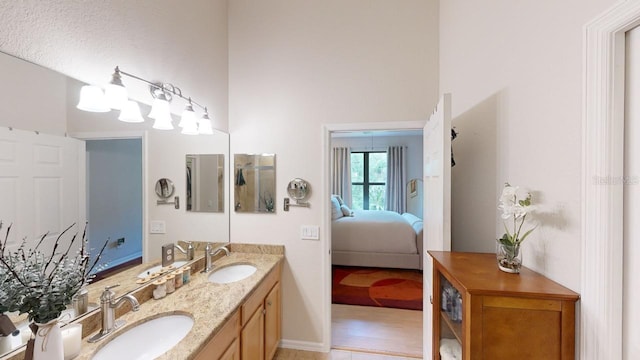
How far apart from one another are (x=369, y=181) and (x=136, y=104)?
6135 millimetres

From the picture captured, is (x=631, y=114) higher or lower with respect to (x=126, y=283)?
Answer: higher

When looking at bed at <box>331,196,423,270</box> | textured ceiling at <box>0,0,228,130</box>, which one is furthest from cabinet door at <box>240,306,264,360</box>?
bed at <box>331,196,423,270</box>

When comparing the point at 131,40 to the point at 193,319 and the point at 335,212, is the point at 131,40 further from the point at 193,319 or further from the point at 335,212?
the point at 335,212

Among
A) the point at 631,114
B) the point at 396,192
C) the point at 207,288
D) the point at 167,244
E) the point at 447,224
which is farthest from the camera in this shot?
the point at 396,192

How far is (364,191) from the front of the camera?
7074mm

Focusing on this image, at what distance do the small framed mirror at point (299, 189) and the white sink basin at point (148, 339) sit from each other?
122cm

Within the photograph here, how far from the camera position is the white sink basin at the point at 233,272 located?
206 cm

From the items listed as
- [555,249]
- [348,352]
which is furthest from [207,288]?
[555,249]

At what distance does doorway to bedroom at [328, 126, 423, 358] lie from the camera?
8.36ft

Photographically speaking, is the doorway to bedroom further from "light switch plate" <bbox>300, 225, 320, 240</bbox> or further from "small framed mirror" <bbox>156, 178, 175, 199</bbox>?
"small framed mirror" <bbox>156, 178, 175, 199</bbox>

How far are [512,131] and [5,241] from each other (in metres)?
2.14

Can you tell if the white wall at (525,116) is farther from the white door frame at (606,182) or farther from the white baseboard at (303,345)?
the white baseboard at (303,345)

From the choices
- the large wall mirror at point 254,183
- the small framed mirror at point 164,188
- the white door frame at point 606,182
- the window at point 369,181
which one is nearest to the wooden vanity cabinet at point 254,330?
the large wall mirror at point 254,183

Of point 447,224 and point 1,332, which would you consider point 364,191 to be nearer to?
point 447,224
